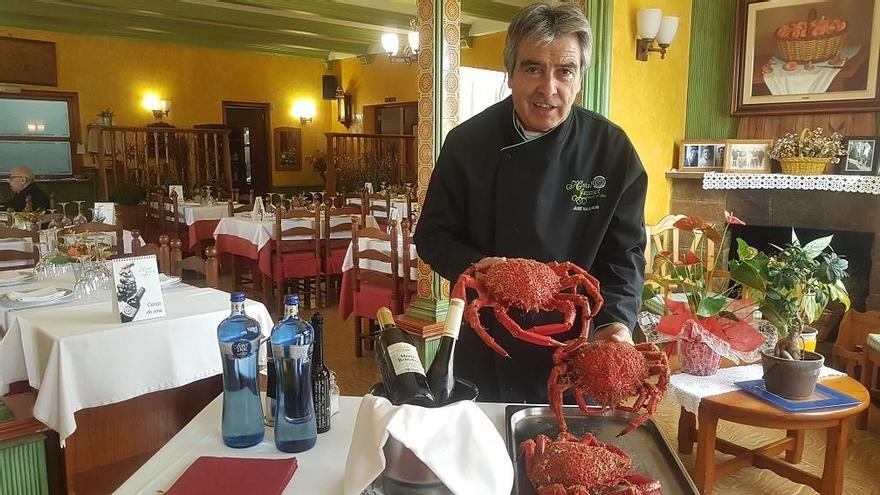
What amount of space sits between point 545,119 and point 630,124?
370 centimetres

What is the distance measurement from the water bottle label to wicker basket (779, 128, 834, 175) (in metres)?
4.84

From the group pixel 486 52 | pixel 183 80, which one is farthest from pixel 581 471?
pixel 183 80

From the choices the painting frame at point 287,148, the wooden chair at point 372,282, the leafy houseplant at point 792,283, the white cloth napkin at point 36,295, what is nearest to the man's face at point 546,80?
the leafy houseplant at point 792,283

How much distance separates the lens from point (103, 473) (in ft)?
7.80

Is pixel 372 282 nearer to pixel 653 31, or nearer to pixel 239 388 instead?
pixel 653 31

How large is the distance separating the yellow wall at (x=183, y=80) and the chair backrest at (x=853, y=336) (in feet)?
34.2

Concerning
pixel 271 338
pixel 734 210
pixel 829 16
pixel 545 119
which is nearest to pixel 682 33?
Result: pixel 829 16

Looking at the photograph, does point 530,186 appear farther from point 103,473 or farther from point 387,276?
point 387,276

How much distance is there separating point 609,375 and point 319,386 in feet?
1.98

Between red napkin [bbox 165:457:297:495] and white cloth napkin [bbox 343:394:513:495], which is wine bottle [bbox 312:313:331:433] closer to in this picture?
red napkin [bbox 165:457:297:495]

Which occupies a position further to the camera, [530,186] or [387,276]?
[387,276]

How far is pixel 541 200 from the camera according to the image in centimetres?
155

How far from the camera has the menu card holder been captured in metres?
2.20

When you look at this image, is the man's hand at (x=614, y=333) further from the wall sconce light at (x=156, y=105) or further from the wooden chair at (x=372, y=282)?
the wall sconce light at (x=156, y=105)
